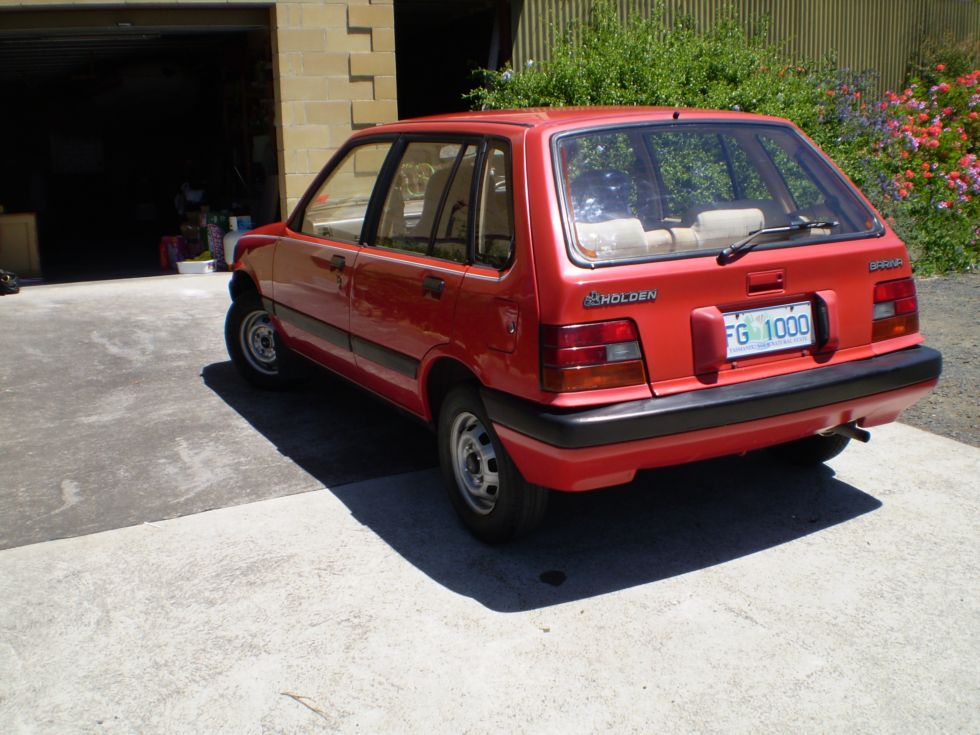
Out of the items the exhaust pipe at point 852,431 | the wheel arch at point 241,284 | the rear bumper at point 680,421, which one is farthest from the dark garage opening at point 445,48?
the rear bumper at point 680,421

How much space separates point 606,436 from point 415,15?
11.7 meters

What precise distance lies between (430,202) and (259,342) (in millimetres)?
2416

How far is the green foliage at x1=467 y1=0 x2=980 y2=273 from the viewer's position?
9.51 m

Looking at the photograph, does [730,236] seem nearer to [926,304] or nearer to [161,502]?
[161,502]

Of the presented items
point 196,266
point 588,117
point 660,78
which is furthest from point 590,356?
point 196,266

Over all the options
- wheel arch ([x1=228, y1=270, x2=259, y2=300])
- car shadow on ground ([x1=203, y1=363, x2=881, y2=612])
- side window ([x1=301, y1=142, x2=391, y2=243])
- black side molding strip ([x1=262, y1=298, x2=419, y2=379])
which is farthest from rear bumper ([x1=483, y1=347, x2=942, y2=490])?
wheel arch ([x1=228, y1=270, x2=259, y2=300])

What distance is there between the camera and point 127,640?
346 cm

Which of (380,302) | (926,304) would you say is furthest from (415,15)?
(380,302)

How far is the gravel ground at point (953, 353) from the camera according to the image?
5543 mm

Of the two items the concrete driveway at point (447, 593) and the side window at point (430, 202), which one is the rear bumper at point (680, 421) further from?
the side window at point (430, 202)

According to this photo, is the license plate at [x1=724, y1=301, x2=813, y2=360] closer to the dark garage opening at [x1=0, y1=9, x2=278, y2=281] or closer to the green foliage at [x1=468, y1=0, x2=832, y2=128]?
the green foliage at [x1=468, y1=0, x2=832, y2=128]

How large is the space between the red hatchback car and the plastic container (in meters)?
7.38

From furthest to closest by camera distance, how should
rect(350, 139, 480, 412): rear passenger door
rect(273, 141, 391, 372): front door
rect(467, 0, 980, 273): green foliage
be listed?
rect(467, 0, 980, 273): green foliage
rect(273, 141, 391, 372): front door
rect(350, 139, 480, 412): rear passenger door

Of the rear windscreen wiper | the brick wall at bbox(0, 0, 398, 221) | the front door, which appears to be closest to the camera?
the rear windscreen wiper
